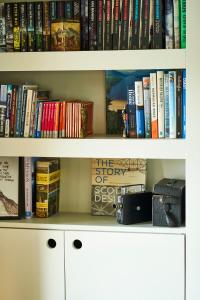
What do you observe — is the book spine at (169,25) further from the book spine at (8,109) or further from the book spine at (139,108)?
the book spine at (8,109)

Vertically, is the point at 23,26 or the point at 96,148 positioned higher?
the point at 23,26

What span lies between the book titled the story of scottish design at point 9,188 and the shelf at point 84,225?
0.15 ft

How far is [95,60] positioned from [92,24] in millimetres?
183

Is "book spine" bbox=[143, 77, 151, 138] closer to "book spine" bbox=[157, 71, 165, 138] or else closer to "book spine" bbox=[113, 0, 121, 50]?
"book spine" bbox=[157, 71, 165, 138]

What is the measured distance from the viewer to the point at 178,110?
2307 millimetres

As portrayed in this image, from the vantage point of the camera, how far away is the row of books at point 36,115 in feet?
7.90

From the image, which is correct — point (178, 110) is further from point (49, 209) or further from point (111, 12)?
point (49, 209)

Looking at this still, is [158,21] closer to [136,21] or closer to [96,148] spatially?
[136,21]

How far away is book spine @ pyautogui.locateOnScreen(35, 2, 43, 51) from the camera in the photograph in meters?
2.45

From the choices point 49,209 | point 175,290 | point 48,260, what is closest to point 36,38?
point 49,209

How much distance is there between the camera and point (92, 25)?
2.41 meters

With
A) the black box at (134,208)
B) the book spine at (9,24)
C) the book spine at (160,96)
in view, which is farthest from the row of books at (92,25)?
the black box at (134,208)

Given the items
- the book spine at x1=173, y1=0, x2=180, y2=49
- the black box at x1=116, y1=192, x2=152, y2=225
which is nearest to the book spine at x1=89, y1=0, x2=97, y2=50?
the book spine at x1=173, y1=0, x2=180, y2=49

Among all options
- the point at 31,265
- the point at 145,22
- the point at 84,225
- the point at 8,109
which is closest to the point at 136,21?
the point at 145,22
